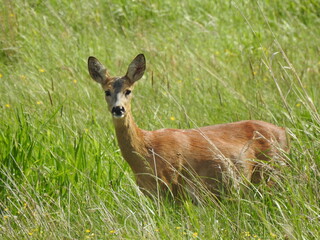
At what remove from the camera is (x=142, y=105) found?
701 centimetres

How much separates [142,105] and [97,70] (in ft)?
3.94

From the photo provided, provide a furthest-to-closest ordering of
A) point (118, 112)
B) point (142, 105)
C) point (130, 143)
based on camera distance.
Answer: point (142, 105)
point (130, 143)
point (118, 112)

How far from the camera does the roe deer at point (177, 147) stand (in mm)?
5316

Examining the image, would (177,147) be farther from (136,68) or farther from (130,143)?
(136,68)

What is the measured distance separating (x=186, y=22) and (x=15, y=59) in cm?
233

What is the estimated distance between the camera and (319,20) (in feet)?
33.3

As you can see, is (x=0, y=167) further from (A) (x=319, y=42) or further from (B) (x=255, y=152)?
(A) (x=319, y=42)

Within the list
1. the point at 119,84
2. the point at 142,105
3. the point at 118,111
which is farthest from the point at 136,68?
the point at 142,105

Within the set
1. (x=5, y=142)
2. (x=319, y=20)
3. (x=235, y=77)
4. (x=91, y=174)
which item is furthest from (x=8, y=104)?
(x=319, y=20)

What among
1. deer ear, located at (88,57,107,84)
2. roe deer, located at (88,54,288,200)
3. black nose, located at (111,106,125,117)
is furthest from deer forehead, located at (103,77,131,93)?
black nose, located at (111,106,125,117)

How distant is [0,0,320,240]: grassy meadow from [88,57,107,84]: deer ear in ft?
1.19

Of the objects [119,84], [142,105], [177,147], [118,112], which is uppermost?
[119,84]

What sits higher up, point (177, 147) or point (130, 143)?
point (130, 143)

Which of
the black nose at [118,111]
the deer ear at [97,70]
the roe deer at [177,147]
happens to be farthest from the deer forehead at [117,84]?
the black nose at [118,111]
